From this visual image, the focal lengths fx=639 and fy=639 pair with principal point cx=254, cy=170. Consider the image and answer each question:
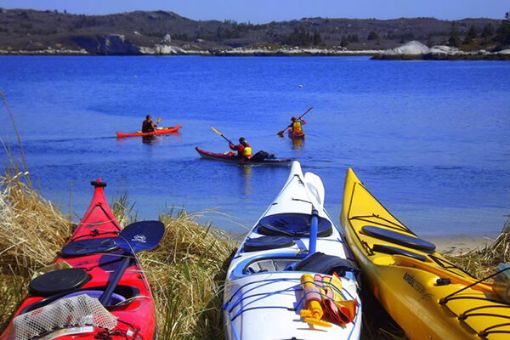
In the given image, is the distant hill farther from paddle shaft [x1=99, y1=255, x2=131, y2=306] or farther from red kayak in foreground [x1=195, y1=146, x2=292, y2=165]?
paddle shaft [x1=99, y1=255, x2=131, y2=306]

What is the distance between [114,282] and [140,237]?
0.80m

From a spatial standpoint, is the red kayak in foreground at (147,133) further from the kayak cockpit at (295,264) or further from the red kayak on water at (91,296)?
the kayak cockpit at (295,264)

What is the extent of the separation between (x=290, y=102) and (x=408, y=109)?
6784 mm

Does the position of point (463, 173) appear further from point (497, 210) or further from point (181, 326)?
point (181, 326)

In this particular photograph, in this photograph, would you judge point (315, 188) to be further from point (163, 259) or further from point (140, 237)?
point (140, 237)

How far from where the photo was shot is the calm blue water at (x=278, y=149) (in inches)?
428

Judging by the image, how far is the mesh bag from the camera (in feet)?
11.8

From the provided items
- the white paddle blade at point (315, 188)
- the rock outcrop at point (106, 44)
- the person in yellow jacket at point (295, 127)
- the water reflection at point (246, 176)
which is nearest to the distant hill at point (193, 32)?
the rock outcrop at point (106, 44)

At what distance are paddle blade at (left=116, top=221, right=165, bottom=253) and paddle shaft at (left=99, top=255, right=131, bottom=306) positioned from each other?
18cm

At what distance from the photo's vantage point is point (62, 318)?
3.63 meters

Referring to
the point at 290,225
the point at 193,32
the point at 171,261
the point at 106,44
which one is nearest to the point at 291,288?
the point at 290,225

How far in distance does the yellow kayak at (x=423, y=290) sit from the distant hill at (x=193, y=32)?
10285 cm

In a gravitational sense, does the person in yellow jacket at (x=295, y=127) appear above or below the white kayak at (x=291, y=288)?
below

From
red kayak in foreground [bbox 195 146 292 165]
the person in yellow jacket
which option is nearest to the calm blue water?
red kayak in foreground [bbox 195 146 292 165]
